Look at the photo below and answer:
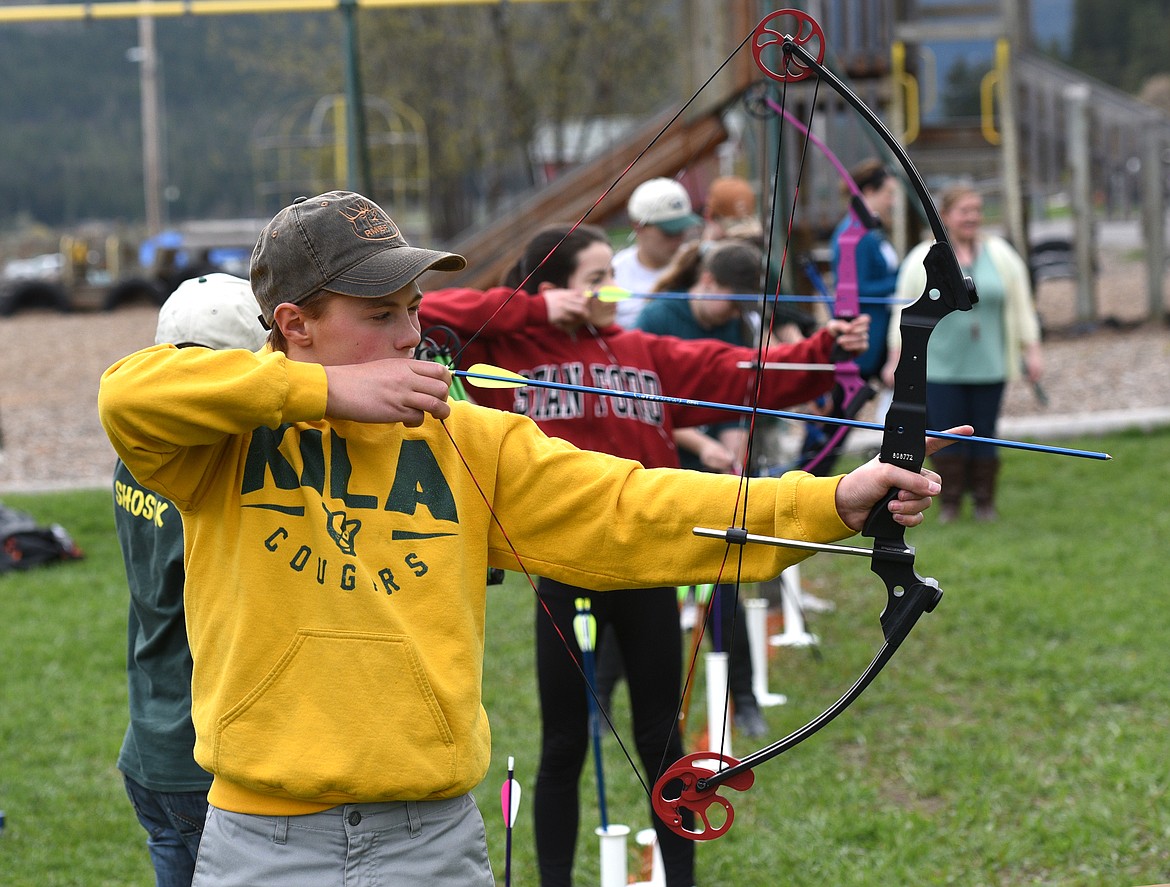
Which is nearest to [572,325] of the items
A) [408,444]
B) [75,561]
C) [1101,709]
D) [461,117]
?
[408,444]

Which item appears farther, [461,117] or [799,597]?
[461,117]

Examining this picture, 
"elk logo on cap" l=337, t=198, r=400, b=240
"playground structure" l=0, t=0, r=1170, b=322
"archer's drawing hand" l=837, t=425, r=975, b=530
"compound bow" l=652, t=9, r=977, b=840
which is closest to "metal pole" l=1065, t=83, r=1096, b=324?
"playground structure" l=0, t=0, r=1170, b=322

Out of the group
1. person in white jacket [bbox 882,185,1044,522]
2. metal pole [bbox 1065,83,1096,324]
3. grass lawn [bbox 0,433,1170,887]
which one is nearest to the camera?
grass lawn [bbox 0,433,1170,887]

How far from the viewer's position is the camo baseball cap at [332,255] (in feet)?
6.12

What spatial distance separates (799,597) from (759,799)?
205 centimetres

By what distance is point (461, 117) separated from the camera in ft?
72.7

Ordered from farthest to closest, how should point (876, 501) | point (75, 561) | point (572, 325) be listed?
1. point (75, 561)
2. point (572, 325)
3. point (876, 501)

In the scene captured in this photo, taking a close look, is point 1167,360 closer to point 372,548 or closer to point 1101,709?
point 1101,709

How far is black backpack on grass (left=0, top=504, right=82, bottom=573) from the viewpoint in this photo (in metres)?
7.19

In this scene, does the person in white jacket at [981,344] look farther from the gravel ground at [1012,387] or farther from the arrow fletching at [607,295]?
the arrow fletching at [607,295]

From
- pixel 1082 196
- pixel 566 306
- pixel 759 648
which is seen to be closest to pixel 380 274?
pixel 566 306

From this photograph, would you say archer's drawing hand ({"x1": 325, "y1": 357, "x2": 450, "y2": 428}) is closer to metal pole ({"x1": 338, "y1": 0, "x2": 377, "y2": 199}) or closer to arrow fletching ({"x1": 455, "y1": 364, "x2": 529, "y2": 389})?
arrow fletching ({"x1": 455, "y1": 364, "x2": 529, "y2": 389})

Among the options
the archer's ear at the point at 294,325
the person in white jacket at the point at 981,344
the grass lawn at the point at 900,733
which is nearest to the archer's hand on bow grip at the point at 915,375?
→ the archer's ear at the point at 294,325

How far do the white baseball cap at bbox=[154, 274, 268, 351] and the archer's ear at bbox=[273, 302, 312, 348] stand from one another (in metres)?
0.52
